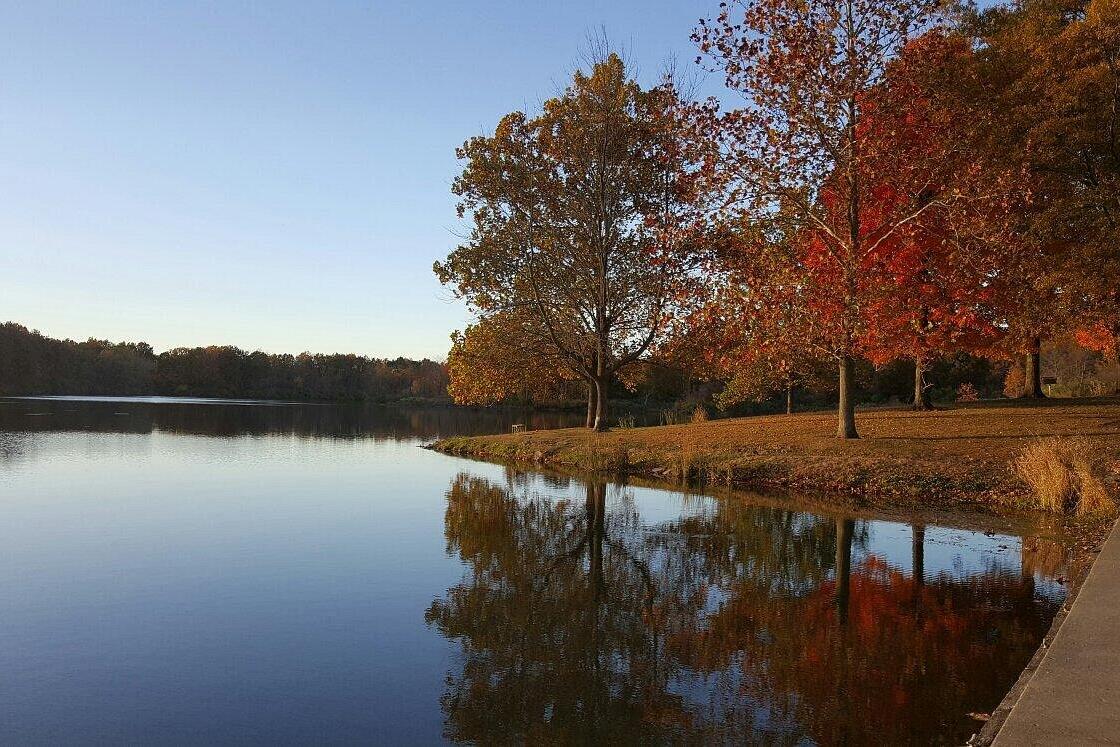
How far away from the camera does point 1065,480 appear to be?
58.6 feet

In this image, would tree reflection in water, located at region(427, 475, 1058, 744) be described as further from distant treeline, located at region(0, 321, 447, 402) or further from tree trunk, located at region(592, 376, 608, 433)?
distant treeline, located at region(0, 321, 447, 402)

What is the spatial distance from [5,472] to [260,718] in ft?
75.6

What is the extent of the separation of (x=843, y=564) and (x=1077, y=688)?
24.6 feet

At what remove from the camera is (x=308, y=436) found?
4631cm

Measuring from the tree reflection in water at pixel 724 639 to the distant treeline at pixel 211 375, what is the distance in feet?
359

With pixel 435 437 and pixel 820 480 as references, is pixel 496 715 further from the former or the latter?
pixel 435 437

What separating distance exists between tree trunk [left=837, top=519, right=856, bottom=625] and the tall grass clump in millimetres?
4659

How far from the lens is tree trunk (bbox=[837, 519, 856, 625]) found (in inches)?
445

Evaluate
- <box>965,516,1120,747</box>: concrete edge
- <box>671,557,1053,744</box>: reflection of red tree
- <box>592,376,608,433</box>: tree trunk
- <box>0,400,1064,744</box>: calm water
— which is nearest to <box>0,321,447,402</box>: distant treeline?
<box>592,376,608,433</box>: tree trunk

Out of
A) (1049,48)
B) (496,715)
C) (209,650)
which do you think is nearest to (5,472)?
(209,650)

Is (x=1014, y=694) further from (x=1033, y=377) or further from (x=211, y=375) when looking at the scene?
(x=211, y=375)

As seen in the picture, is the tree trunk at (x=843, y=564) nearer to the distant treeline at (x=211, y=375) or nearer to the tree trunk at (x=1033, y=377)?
the tree trunk at (x=1033, y=377)

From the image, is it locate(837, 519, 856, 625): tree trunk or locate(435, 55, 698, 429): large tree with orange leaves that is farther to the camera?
locate(435, 55, 698, 429): large tree with orange leaves

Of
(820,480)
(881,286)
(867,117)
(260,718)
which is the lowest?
(260,718)
